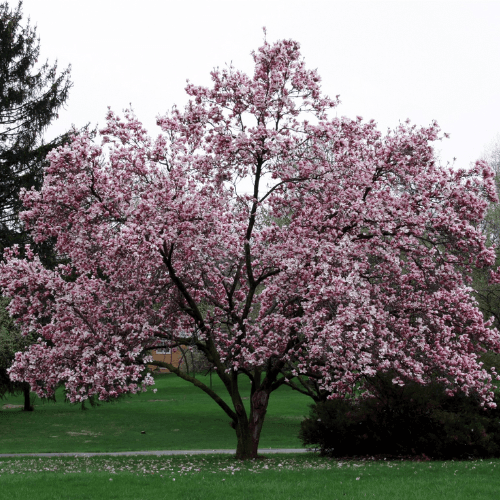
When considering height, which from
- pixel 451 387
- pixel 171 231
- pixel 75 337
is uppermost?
pixel 171 231

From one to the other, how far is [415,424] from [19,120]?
941 inches

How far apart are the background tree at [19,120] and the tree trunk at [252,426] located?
14.6 metres

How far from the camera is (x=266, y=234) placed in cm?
1530

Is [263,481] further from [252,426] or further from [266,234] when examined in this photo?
[266,234]

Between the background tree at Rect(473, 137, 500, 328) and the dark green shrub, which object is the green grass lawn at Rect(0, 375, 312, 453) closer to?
the dark green shrub

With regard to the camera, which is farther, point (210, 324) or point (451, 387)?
point (210, 324)

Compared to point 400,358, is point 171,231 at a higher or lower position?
higher

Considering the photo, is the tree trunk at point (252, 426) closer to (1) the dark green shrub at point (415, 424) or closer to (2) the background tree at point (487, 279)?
(1) the dark green shrub at point (415, 424)

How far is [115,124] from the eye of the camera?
14.2 metres

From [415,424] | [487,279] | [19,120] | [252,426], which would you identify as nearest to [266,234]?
[252,426]

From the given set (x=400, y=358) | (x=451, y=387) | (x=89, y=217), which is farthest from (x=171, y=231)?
(x=451, y=387)

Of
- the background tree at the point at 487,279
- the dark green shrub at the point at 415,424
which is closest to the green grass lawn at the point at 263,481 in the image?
the dark green shrub at the point at 415,424

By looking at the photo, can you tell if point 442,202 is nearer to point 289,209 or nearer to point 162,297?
point 289,209

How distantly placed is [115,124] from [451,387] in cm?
1119
